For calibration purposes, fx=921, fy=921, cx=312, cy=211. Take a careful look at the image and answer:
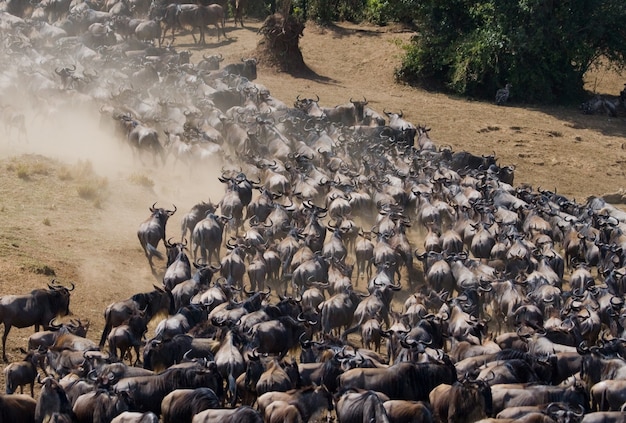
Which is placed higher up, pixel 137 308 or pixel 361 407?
pixel 361 407

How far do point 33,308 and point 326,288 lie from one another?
17.2 ft

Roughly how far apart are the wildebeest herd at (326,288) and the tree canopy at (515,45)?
20.2 ft

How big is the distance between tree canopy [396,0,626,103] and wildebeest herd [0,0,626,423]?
6148mm

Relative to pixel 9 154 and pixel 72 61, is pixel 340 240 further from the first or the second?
pixel 72 61

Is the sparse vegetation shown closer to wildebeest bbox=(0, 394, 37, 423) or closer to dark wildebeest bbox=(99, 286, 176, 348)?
dark wildebeest bbox=(99, 286, 176, 348)

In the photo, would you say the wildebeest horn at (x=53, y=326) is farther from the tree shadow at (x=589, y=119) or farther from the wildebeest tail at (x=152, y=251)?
the tree shadow at (x=589, y=119)

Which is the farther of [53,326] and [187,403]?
[53,326]

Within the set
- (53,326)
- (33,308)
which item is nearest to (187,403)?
(53,326)

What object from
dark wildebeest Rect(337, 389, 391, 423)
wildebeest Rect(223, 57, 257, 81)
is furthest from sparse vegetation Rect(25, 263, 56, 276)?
wildebeest Rect(223, 57, 257, 81)

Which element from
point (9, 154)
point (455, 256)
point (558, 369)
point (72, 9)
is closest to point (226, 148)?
point (9, 154)

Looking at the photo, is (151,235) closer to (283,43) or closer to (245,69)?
(245,69)

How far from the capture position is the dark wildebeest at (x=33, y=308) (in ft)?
47.5

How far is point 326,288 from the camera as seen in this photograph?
1705cm

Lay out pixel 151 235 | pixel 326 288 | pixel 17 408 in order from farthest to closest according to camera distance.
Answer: pixel 151 235, pixel 326 288, pixel 17 408
